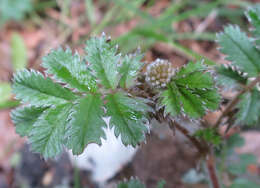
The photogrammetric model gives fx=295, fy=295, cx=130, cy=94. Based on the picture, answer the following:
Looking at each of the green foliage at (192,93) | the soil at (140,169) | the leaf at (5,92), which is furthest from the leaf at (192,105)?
the leaf at (5,92)

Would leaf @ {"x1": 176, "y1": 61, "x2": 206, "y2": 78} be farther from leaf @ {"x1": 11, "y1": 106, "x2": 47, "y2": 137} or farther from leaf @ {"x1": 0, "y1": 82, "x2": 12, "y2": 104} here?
leaf @ {"x1": 0, "y1": 82, "x2": 12, "y2": 104}

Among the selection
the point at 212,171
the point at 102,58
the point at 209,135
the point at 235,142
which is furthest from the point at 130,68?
the point at 235,142

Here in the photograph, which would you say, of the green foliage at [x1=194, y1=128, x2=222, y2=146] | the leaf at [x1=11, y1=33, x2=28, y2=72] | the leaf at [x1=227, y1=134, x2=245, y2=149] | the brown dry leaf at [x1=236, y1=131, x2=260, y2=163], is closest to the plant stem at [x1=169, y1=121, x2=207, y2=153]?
the green foliage at [x1=194, y1=128, x2=222, y2=146]

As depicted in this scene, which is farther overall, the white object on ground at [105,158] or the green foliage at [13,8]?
the green foliage at [13,8]

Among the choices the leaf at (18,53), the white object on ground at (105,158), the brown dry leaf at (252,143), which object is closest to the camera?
the white object on ground at (105,158)

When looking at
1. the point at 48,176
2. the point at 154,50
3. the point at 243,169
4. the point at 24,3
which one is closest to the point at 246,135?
the point at 243,169

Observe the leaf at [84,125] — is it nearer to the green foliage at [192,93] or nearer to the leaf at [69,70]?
the leaf at [69,70]
